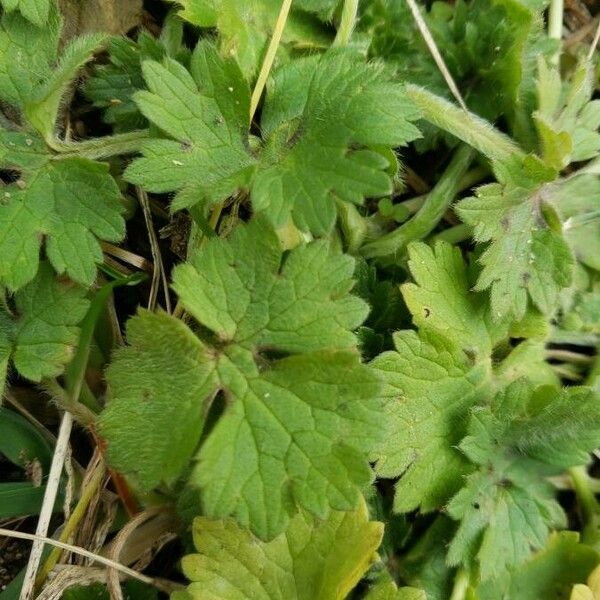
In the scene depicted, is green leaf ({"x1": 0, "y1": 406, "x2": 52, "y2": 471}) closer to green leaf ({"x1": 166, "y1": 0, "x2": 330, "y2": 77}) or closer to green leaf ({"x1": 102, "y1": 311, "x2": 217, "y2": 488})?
green leaf ({"x1": 102, "y1": 311, "x2": 217, "y2": 488})

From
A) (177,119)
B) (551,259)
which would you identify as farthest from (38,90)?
(551,259)

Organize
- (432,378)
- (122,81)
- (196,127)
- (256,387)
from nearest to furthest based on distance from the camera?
(256,387) < (196,127) < (432,378) < (122,81)

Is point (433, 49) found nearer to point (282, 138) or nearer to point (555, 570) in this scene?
point (282, 138)

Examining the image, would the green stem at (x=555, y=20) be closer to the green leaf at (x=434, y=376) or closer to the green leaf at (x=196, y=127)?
the green leaf at (x=434, y=376)

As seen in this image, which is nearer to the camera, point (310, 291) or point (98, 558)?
point (310, 291)

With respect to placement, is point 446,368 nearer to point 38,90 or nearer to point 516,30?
point 516,30

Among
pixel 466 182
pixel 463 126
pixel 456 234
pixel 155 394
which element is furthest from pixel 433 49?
pixel 155 394

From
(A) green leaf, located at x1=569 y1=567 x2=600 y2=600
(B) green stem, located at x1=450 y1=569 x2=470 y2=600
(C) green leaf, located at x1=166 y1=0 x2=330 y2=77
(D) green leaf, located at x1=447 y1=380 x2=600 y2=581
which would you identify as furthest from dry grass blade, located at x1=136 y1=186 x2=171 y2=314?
(A) green leaf, located at x1=569 y1=567 x2=600 y2=600
